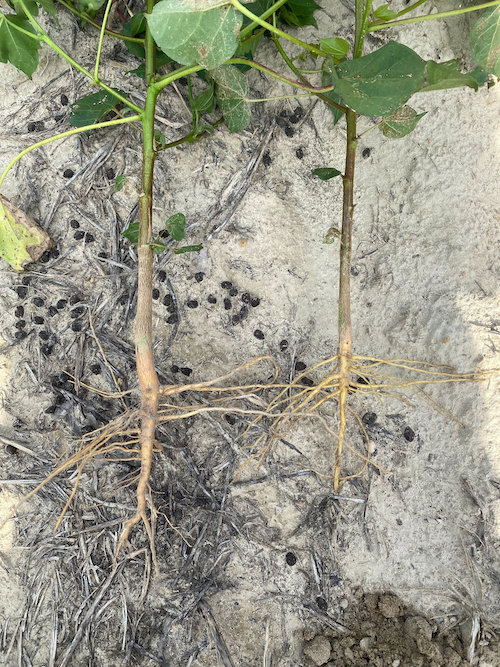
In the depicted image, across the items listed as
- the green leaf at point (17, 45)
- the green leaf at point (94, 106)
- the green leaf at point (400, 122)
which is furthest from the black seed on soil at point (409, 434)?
the green leaf at point (17, 45)

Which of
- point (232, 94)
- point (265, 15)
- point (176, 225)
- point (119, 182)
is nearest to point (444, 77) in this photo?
point (265, 15)

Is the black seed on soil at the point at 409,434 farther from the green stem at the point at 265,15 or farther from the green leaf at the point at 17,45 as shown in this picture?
the green leaf at the point at 17,45

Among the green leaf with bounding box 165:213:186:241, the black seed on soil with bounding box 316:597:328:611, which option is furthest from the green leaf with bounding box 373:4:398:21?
the black seed on soil with bounding box 316:597:328:611

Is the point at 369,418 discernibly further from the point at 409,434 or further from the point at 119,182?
the point at 119,182

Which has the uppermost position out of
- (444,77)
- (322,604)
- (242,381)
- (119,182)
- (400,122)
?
(444,77)

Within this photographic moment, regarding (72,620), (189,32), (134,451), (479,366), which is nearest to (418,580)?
(479,366)

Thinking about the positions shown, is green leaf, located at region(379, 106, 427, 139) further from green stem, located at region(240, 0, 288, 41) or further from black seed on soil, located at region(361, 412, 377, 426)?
black seed on soil, located at region(361, 412, 377, 426)
